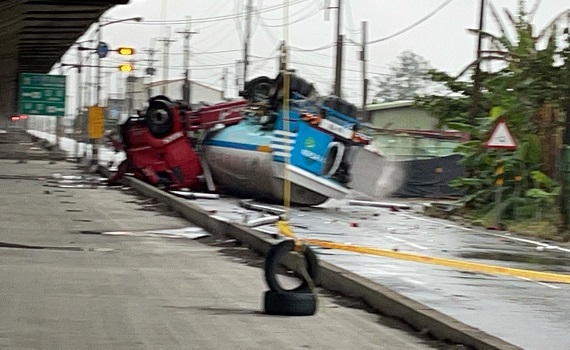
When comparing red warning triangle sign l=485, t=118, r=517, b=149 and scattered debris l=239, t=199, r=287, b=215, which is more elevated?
red warning triangle sign l=485, t=118, r=517, b=149

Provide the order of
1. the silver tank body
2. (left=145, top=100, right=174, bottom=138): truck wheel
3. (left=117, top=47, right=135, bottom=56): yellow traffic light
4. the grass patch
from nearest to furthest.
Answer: the grass patch < the silver tank body < (left=145, top=100, right=174, bottom=138): truck wheel < (left=117, top=47, right=135, bottom=56): yellow traffic light

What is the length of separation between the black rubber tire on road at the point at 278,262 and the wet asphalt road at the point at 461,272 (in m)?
1.35

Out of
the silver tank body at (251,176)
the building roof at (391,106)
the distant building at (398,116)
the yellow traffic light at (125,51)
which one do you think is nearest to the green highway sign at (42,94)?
the yellow traffic light at (125,51)

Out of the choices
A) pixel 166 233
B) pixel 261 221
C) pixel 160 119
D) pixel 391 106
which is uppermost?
pixel 160 119

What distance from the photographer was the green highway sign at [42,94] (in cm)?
5841

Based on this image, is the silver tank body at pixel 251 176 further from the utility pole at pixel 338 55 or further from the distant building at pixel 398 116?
the distant building at pixel 398 116

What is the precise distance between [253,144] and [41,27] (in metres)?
23.2

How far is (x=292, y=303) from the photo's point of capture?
412 inches

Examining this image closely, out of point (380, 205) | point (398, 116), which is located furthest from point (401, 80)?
point (380, 205)

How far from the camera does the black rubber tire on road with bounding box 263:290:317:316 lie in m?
10.5

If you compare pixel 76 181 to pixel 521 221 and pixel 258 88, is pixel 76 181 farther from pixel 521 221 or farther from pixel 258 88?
pixel 521 221

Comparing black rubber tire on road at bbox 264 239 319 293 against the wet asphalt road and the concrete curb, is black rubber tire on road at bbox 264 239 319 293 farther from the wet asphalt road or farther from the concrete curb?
the wet asphalt road

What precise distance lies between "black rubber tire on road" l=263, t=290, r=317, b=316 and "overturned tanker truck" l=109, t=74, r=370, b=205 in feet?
50.2

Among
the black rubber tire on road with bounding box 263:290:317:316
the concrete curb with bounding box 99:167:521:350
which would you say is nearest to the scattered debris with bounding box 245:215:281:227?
the concrete curb with bounding box 99:167:521:350
